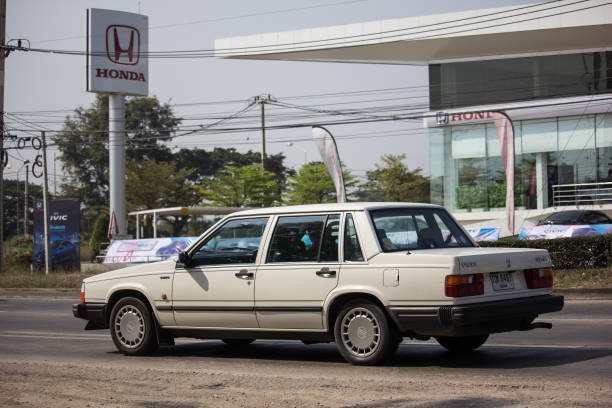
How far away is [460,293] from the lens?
772 cm

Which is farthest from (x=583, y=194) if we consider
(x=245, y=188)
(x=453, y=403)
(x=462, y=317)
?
(x=453, y=403)

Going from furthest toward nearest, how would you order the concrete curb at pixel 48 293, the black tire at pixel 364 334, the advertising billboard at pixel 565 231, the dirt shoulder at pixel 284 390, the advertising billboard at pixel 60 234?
the advertising billboard at pixel 60 234 < the advertising billboard at pixel 565 231 < the concrete curb at pixel 48 293 < the black tire at pixel 364 334 < the dirt shoulder at pixel 284 390

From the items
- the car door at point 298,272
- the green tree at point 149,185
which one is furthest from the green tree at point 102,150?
the car door at point 298,272

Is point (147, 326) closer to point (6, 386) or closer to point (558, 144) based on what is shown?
point (6, 386)

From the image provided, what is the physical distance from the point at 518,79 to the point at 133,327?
38020 millimetres

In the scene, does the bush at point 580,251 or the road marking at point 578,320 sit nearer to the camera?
the road marking at point 578,320

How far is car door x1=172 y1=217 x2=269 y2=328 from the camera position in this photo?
8.98 m

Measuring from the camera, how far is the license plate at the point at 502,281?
804 centimetres

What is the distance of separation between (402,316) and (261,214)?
2.20 metres

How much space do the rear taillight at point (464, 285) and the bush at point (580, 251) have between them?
12.9 meters

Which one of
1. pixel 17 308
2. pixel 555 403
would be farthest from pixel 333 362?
pixel 17 308

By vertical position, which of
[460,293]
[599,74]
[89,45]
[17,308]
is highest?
[89,45]

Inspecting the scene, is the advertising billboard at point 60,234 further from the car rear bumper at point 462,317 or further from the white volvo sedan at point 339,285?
the car rear bumper at point 462,317

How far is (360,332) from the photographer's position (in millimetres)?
8195
